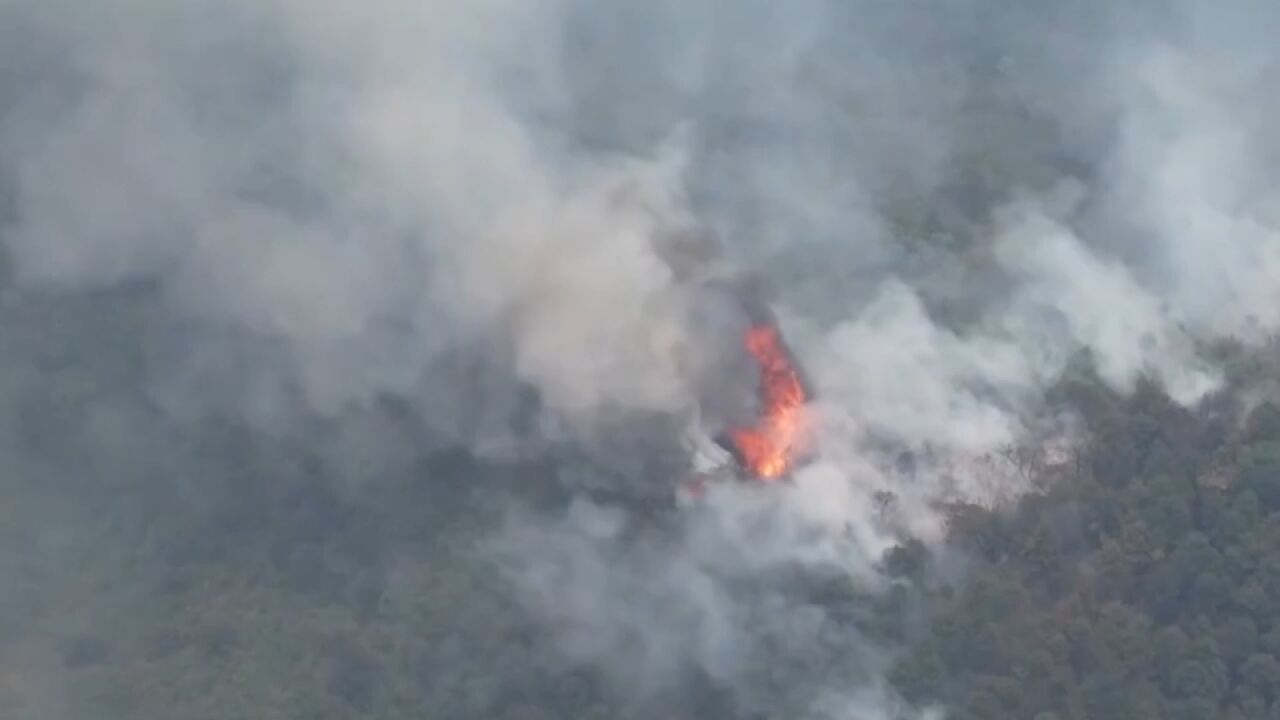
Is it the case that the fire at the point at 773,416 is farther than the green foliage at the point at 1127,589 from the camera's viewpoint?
Yes

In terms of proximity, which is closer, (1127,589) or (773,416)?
(1127,589)

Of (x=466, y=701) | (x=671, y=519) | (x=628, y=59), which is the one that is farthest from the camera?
(x=628, y=59)

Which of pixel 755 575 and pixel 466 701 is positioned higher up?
pixel 755 575

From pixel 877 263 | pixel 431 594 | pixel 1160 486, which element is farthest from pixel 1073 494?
pixel 431 594

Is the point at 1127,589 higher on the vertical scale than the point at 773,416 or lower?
lower

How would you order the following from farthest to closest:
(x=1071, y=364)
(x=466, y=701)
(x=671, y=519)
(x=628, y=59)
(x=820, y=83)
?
1. (x=820, y=83)
2. (x=628, y=59)
3. (x=1071, y=364)
4. (x=671, y=519)
5. (x=466, y=701)

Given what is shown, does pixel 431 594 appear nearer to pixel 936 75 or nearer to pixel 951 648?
pixel 951 648

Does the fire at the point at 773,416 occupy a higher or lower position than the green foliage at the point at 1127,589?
higher

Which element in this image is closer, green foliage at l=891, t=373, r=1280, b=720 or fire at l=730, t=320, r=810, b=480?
green foliage at l=891, t=373, r=1280, b=720
